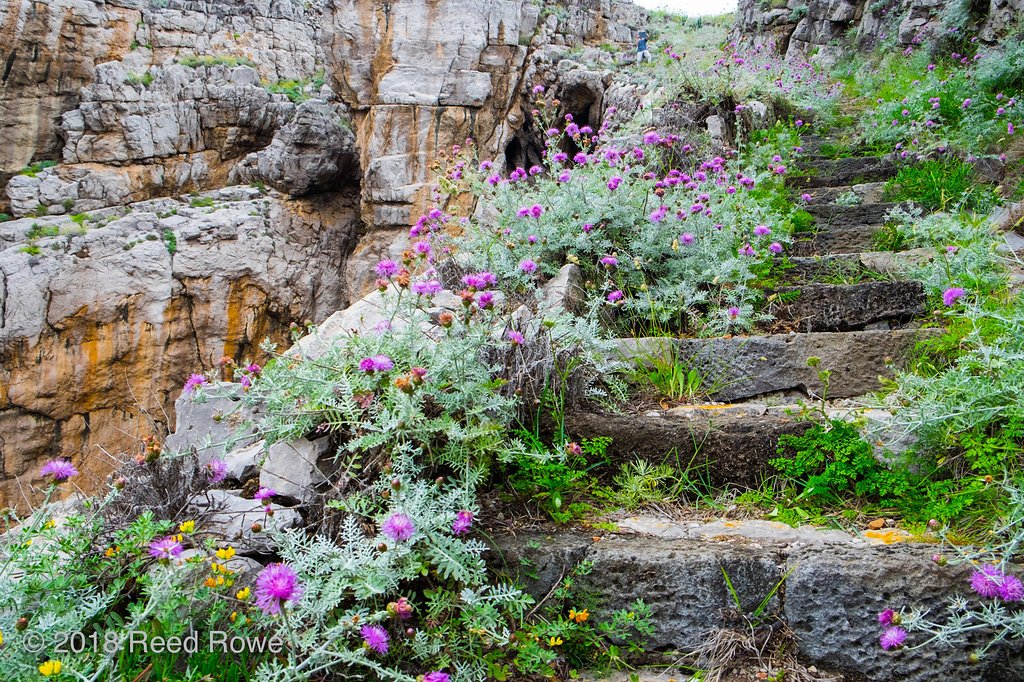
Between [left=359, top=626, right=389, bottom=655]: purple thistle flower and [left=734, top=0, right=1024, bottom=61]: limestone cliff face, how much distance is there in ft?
26.0

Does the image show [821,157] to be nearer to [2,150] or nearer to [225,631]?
[225,631]

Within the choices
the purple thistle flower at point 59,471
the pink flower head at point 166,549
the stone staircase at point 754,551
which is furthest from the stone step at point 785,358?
the purple thistle flower at point 59,471

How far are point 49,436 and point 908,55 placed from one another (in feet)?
46.3

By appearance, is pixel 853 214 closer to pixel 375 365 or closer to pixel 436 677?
pixel 375 365

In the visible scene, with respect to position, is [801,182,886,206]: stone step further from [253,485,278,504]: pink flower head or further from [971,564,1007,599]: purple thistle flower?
[253,485,278,504]: pink flower head

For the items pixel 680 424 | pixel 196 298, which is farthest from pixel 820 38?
pixel 196 298

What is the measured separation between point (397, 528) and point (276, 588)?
0.85ft

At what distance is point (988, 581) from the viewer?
3.95ft

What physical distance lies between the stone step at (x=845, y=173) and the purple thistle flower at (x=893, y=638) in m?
4.07

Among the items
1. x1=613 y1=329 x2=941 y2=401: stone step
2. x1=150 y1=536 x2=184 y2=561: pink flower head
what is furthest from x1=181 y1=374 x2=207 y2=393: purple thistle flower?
x1=613 y1=329 x2=941 y2=401: stone step

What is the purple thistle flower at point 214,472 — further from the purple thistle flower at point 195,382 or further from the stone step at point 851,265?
the stone step at point 851,265

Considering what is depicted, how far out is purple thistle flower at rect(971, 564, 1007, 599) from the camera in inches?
46.9

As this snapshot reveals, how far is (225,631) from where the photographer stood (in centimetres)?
131

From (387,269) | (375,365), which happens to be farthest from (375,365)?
(387,269)
